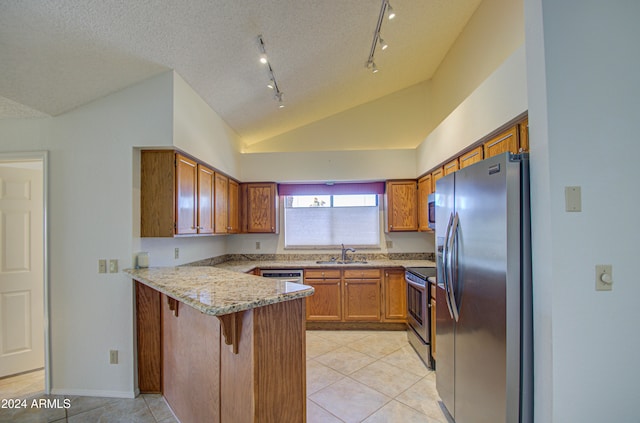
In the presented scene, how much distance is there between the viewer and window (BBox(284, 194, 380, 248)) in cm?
447

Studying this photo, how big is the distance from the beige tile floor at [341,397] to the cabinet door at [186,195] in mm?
1455

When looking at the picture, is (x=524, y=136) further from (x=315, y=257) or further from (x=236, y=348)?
(x=315, y=257)

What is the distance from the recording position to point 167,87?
7.68ft

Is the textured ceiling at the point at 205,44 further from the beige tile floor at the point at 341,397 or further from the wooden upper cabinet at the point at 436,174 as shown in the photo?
the beige tile floor at the point at 341,397

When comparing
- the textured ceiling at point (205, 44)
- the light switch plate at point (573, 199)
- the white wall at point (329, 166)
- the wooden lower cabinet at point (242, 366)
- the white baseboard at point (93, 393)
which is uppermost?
the textured ceiling at point (205, 44)

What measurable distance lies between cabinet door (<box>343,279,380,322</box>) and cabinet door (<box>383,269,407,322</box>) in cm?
12

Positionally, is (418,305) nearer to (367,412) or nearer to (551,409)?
(367,412)

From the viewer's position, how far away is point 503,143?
6.40ft

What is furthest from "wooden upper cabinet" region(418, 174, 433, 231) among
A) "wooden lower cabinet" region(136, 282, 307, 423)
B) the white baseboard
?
the white baseboard

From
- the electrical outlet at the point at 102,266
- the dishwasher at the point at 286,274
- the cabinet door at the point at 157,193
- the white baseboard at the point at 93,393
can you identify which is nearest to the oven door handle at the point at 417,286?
the dishwasher at the point at 286,274

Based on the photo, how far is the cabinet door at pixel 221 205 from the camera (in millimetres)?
3361

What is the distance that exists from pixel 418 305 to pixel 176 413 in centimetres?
252

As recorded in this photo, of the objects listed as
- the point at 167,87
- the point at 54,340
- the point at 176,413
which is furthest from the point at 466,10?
the point at 54,340

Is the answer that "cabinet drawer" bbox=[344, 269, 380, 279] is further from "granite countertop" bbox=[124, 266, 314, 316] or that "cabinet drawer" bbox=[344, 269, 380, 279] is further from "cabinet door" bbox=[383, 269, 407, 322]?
"granite countertop" bbox=[124, 266, 314, 316]
